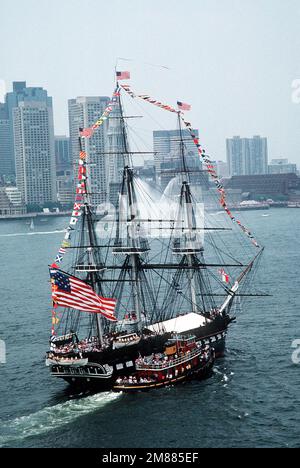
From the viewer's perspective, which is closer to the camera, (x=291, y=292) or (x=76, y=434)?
(x=76, y=434)

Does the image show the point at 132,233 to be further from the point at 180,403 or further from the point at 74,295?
the point at 180,403

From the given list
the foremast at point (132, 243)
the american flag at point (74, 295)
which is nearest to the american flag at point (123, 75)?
the foremast at point (132, 243)

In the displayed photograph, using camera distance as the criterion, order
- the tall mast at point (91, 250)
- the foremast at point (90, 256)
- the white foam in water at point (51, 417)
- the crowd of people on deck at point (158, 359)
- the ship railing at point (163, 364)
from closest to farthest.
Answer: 1. the white foam in water at point (51, 417)
2. the ship railing at point (163, 364)
3. the crowd of people on deck at point (158, 359)
4. the tall mast at point (91, 250)
5. the foremast at point (90, 256)

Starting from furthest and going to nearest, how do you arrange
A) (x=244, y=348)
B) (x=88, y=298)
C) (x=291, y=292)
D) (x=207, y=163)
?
(x=291, y=292) < (x=207, y=163) < (x=244, y=348) < (x=88, y=298)

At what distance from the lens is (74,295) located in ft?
111

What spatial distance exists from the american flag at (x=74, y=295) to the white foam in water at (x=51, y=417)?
11.8 ft

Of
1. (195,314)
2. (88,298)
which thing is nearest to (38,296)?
(195,314)

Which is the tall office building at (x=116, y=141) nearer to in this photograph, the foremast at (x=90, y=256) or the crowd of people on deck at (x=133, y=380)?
the foremast at (x=90, y=256)

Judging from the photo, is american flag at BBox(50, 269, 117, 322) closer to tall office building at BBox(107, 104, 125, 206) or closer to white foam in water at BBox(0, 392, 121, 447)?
white foam in water at BBox(0, 392, 121, 447)

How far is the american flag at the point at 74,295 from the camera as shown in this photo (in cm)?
3341

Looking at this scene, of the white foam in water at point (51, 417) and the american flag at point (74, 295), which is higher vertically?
the american flag at point (74, 295)

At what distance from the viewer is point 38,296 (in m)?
60.0

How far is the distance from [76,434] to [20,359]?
11.8 metres
